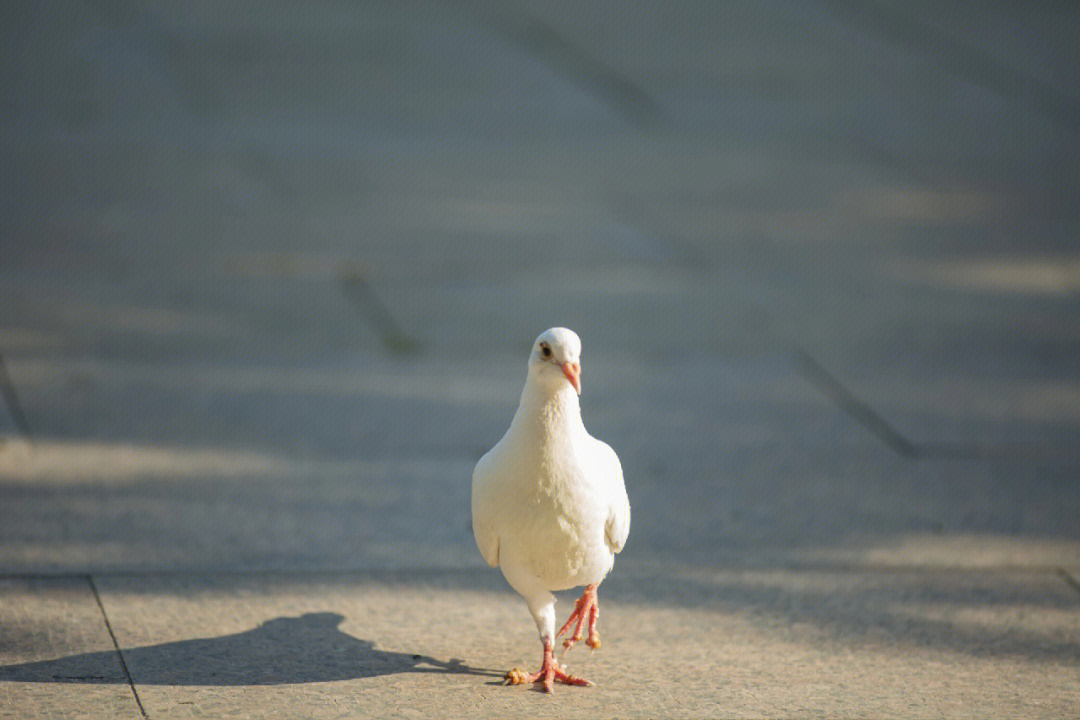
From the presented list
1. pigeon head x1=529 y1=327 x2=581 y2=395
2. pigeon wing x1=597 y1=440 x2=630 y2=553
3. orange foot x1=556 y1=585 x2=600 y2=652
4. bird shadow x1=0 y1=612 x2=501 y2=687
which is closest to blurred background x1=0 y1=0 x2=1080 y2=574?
bird shadow x1=0 y1=612 x2=501 y2=687

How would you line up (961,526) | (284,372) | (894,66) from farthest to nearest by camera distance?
(894,66), (284,372), (961,526)

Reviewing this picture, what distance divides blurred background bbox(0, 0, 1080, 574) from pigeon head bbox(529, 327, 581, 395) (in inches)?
53.0

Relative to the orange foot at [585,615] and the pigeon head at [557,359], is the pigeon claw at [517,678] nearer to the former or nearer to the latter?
the orange foot at [585,615]

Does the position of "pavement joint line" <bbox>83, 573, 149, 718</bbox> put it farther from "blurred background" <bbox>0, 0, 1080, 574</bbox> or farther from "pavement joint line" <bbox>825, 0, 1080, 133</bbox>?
"pavement joint line" <bbox>825, 0, 1080, 133</bbox>

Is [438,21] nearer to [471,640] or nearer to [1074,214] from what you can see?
[1074,214]

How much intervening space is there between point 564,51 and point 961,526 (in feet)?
24.3

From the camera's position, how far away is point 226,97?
32.8 feet

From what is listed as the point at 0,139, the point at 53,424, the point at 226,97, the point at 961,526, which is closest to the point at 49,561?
the point at 53,424

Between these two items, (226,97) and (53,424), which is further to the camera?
(226,97)

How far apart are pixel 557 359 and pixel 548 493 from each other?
1.14 feet

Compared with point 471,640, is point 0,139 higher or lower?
higher

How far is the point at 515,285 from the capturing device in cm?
732

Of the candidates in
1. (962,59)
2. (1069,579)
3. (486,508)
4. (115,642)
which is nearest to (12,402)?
(115,642)

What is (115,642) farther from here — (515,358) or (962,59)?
(962,59)
